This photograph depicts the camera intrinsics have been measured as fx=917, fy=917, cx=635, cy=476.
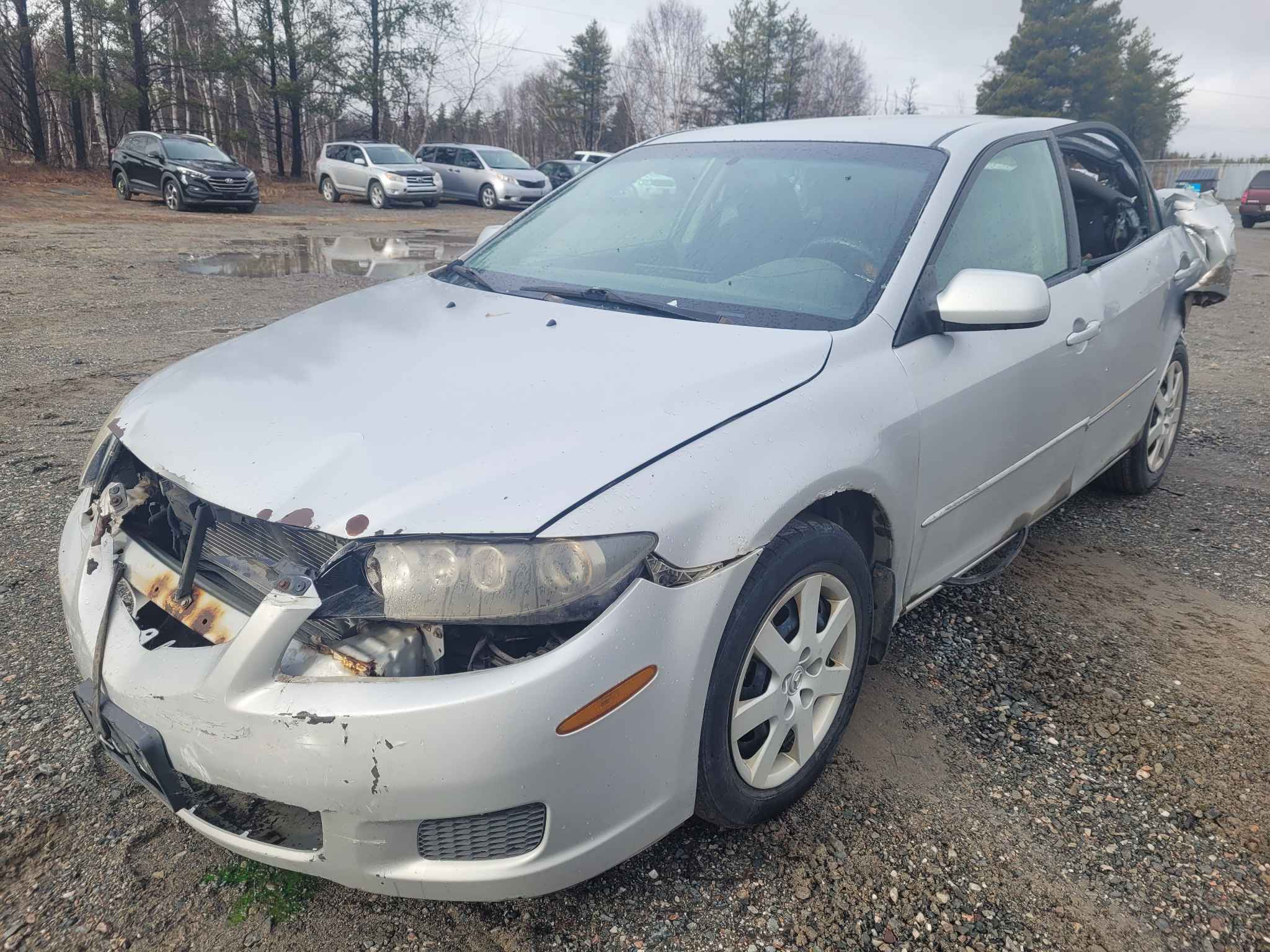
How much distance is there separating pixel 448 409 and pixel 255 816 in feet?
2.91

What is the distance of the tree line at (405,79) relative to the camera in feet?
86.2

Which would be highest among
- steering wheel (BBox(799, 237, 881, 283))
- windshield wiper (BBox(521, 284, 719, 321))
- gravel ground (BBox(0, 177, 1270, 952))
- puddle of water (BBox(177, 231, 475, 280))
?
steering wheel (BBox(799, 237, 881, 283))

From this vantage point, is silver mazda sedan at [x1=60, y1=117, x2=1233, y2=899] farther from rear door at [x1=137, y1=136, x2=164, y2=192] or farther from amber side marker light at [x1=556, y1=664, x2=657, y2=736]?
rear door at [x1=137, y1=136, x2=164, y2=192]

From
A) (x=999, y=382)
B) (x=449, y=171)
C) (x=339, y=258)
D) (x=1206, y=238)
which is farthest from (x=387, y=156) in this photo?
(x=999, y=382)

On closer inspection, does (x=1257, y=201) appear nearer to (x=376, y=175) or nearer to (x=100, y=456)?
(x=376, y=175)

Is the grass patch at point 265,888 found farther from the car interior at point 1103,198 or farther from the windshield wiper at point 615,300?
the car interior at point 1103,198

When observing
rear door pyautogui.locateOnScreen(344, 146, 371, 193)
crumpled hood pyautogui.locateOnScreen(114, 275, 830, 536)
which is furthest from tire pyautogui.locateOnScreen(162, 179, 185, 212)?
crumpled hood pyautogui.locateOnScreen(114, 275, 830, 536)

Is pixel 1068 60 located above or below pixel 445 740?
above

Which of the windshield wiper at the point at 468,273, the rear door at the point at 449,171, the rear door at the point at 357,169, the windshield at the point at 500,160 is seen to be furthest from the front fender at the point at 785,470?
the rear door at the point at 449,171

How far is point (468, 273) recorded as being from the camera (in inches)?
123

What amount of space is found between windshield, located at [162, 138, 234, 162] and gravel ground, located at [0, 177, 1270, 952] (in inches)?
698

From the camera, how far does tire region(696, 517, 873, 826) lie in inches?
72.6

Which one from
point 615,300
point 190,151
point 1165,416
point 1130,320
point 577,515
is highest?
point 190,151

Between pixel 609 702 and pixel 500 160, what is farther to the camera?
pixel 500 160
